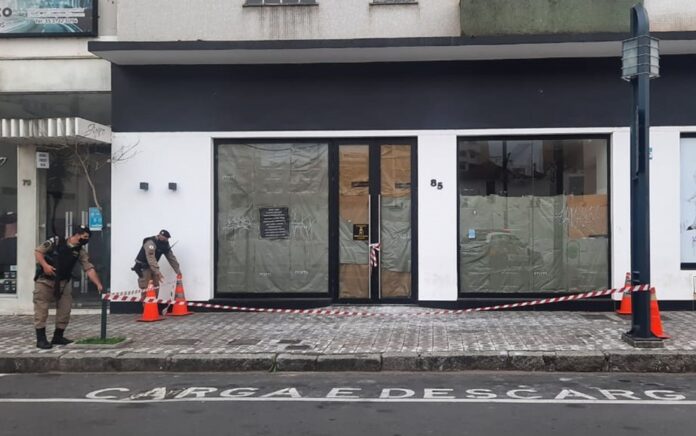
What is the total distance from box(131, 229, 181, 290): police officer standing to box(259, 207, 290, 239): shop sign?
1774 millimetres

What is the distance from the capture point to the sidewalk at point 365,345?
28.3 feet

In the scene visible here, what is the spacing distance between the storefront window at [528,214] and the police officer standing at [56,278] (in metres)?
6.64

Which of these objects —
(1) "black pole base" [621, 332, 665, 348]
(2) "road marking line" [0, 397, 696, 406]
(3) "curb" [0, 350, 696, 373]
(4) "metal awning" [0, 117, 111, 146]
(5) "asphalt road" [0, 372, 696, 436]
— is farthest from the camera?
(4) "metal awning" [0, 117, 111, 146]

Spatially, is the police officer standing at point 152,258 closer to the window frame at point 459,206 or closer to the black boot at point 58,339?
the black boot at point 58,339

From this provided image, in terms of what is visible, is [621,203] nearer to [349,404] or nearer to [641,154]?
[641,154]

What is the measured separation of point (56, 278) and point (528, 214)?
813 cm

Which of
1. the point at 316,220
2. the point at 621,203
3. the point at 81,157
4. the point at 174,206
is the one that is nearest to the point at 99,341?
the point at 174,206

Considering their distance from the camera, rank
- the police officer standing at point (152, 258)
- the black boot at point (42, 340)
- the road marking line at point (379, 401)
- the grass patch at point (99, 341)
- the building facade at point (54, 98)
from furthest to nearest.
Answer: the building facade at point (54, 98)
the police officer standing at point (152, 258)
the grass patch at point (99, 341)
the black boot at point (42, 340)
the road marking line at point (379, 401)

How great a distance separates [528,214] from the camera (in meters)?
12.6

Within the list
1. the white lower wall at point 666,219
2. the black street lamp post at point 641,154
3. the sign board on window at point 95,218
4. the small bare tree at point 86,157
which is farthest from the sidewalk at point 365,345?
the small bare tree at point 86,157

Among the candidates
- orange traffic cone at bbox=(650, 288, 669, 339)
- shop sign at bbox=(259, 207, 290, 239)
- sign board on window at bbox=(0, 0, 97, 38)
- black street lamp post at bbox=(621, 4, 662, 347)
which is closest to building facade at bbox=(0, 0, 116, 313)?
sign board on window at bbox=(0, 0, 97, 38)

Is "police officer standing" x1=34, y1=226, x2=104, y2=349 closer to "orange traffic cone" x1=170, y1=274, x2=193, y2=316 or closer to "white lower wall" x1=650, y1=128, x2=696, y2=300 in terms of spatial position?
"orange traffic cone" x1=170, y1=274, x2=193, y2=316

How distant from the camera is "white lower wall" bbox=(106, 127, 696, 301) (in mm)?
12133

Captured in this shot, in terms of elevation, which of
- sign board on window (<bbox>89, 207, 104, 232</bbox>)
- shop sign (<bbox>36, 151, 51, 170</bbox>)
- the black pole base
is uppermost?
shop sign (<bbox>36, 151, 51, 170</bbox>)
